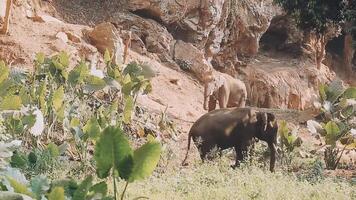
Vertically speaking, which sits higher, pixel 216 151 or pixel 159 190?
pixel 159 190

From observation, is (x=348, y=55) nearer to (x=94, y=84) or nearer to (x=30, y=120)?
(x=94, y=84)

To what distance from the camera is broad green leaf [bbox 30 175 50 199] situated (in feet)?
9.41

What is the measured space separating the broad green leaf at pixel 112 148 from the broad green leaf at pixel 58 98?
14.3 ft

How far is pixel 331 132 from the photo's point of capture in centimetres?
851

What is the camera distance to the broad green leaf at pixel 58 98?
23.9 ft

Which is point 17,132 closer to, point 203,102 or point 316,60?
point 203,102

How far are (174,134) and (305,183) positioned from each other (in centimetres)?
429

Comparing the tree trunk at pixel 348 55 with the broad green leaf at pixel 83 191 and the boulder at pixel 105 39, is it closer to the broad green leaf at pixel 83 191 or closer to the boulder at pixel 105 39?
the boulder at pixel 105 39

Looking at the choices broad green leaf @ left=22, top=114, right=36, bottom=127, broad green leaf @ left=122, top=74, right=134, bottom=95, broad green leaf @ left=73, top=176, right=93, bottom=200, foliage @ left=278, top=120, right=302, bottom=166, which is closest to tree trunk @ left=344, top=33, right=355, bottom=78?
foliage @ left=278, top=120, right=302, bottom=166

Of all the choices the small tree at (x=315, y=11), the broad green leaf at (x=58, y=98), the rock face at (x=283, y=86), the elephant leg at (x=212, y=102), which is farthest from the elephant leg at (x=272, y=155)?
the rock face at (x=283, y=86)

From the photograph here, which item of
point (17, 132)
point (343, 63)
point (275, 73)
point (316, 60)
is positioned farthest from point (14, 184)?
point (343, 63)

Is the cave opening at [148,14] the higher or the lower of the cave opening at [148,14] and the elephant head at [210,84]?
the higher

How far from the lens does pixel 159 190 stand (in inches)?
243

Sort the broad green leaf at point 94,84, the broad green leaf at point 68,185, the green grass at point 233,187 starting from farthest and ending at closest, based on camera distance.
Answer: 1. the broad green leaf at point 94,84
2. the green grass at point 233,187
3. the broad green leaf at point 68,185
